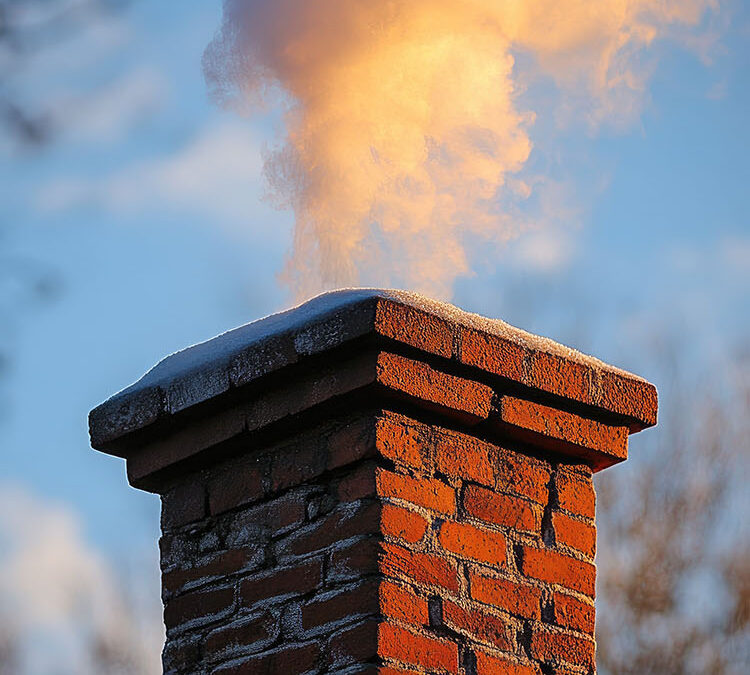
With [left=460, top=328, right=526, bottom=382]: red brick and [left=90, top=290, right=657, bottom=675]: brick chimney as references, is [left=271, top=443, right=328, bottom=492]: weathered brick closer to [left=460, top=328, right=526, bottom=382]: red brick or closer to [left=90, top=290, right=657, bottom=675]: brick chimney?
[left=90, top=290, right=657, bottom=675]: brick chimney

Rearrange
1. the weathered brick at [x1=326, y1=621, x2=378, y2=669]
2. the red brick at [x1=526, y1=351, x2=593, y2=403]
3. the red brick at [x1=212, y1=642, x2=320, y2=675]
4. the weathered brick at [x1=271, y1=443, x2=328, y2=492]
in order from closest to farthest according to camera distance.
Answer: the weathered brick at [x1=326, y1=621, x2=378, y2=669] → the red brick at [x1=212, y1=642, x2=320, y2=675] → the weathered brick at [x1=271, y1=443, x2=328, y2=492] → the red brick at [x1=526, y1=351, x2=593, y2=403]

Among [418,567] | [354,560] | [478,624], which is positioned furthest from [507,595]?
[354,560]

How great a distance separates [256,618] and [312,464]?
0.35 meters

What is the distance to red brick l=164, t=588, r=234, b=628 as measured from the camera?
8.86ft

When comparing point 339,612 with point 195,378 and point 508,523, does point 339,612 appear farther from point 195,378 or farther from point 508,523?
point 195,378

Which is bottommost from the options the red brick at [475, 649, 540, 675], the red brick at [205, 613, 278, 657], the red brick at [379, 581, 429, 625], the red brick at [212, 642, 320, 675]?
the red brick at [475, 649, 540, 675]

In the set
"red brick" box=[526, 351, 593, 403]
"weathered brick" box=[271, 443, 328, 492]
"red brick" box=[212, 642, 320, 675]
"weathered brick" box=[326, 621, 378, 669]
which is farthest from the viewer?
"red brick" box=[526, 351, 593, 403]

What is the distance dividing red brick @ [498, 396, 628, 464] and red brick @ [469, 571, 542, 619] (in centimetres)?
33

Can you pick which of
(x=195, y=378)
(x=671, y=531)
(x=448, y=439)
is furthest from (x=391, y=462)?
(x=671, y=531)

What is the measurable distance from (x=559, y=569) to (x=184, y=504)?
0.87m

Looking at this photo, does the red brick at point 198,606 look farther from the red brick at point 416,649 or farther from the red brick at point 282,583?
the red brick at point 416,649

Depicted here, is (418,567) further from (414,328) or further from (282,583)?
(414,328)

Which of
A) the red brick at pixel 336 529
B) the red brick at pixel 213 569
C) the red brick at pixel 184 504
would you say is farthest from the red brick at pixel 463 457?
the red brick at pixel 184 504

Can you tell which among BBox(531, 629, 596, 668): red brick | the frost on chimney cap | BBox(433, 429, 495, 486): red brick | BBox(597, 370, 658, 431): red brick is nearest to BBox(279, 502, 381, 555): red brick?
BBox(433, 429, 495, 486): red brick
